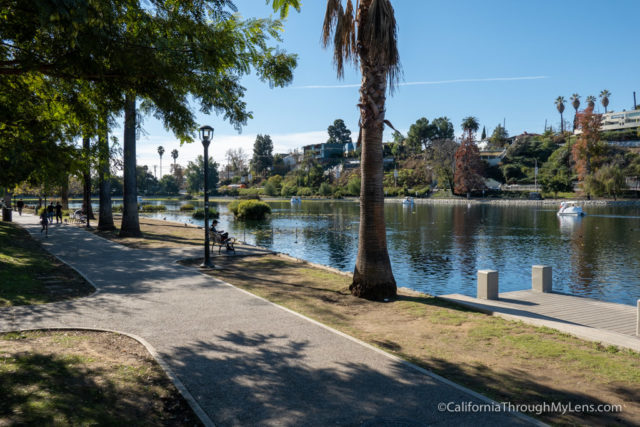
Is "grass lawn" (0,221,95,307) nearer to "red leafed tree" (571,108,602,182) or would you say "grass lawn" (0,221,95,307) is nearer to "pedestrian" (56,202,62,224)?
"pedestrian" (56,202,62,224)

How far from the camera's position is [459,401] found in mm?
4844

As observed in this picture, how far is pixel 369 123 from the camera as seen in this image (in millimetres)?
10203

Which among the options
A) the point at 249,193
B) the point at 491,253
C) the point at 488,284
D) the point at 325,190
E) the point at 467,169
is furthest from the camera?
the point at 249,193

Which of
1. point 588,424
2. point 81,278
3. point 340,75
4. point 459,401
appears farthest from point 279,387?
point 81,278

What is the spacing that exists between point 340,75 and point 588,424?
8.88 meters

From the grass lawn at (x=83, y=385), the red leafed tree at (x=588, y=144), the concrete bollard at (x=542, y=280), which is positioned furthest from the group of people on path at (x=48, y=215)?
the red leafed tree at (x=588, y=144)

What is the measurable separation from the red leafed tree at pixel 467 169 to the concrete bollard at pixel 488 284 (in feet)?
291

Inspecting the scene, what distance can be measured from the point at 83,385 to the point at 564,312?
1071 centimetres

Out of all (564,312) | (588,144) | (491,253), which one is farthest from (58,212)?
(588,144)

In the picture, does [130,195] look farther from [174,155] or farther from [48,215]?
[174,155]

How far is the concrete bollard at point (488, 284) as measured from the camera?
1152 cm

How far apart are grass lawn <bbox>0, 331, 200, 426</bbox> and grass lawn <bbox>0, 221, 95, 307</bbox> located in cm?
311

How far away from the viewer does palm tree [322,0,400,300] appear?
10.0 metres

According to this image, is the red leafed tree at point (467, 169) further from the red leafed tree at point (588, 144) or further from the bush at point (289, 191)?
the bush at point (289, 191)
